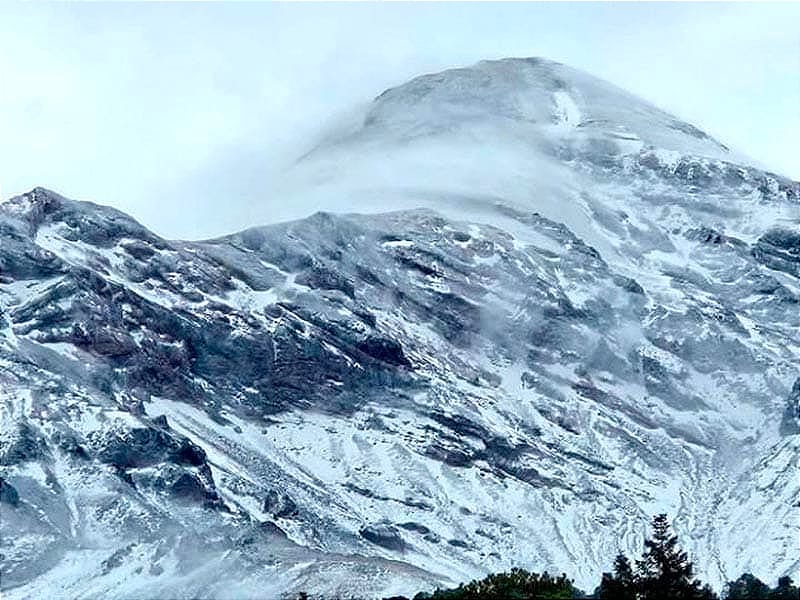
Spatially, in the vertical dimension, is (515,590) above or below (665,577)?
below

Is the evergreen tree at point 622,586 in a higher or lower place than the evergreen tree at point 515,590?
higher

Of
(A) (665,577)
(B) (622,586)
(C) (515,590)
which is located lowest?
(C) (515,590)

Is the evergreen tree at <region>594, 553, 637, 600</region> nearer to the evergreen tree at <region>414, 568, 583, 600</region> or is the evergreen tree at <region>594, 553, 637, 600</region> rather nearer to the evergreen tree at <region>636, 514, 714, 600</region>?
the evergreen tree at <region>636, 514, 714, 600</region>

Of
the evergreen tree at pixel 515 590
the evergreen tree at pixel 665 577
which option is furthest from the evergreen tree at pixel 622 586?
the evergreen tree at pixel 515 590

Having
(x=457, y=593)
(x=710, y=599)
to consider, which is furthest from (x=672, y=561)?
(x=457, y=593)

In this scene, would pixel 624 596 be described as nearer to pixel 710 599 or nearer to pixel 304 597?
pixel 710 599

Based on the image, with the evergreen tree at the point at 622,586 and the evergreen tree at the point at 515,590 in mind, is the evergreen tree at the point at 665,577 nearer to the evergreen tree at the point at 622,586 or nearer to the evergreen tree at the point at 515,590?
the evergreen tree at the point at 622,586

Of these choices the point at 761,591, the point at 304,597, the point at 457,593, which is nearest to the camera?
the point at 304,597

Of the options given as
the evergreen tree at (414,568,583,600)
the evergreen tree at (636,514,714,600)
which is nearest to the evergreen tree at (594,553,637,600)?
the evergreen tree at (636,514,714,600)

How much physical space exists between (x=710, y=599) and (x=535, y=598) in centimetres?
1177

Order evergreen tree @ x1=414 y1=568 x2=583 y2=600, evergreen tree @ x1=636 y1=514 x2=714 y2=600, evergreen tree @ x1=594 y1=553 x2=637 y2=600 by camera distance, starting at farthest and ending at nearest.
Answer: evergreen tree @ x1=414 y1=568 x2=583 y2=600, evergreen tree @ x1=594 y1=553 x2=637 y2=600, evergreen tree @ x1=636 y1=514 x2=714 y2=600

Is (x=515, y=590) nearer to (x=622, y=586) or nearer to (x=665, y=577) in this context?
(x=622, y=586)

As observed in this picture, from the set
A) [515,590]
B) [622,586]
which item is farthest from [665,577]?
[515,590]

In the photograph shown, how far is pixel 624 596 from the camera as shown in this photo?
156 meters
